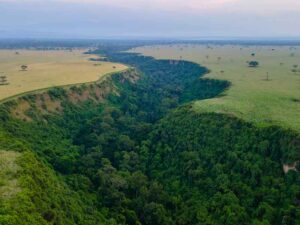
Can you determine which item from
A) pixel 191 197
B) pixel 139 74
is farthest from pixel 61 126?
pixel 139 74

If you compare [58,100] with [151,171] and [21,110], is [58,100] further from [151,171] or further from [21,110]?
[151,171]

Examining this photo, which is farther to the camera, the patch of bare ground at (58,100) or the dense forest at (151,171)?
the patch of bare ground at (58,100)

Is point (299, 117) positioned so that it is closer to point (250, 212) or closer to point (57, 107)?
point (250, 212)

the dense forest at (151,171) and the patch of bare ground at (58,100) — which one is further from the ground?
the patch of bare ground at (58,100)

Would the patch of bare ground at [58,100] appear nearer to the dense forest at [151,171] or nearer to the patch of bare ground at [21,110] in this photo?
the patch of bare ground at [21,110]

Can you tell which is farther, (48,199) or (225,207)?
(225,207)

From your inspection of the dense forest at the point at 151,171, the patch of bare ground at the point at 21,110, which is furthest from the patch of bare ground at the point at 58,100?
the dense forest at the point at 151,171

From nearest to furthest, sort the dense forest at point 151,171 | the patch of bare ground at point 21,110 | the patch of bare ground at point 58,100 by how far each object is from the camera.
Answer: the dense forest at point 151,171 < the patch of bare ground at point 21,110 < the patch of bare ground at point 58,100

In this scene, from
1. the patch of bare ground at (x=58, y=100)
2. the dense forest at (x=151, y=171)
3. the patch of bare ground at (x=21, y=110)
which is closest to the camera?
the dense forest at (x=151, y=171)
